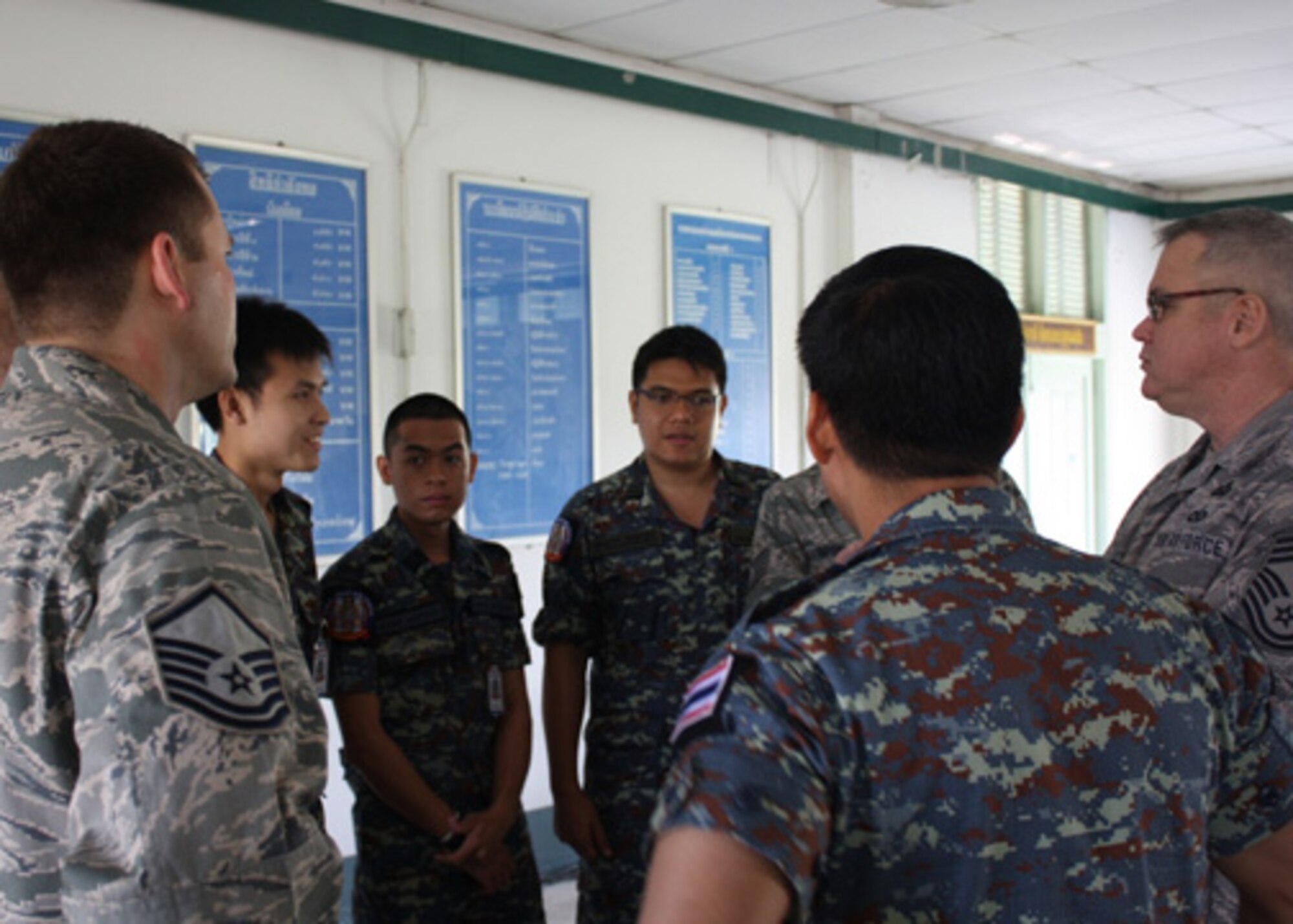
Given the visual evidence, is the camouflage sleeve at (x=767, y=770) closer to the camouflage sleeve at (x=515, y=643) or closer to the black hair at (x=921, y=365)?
the black hair at (x=921, y=365)

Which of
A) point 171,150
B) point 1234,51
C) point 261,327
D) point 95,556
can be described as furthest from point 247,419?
point 1234,51

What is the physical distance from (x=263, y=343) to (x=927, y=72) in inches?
134

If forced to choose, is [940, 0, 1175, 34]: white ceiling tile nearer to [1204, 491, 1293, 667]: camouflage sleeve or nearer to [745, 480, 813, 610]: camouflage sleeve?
[745, 480, 813, 610]: camouflage sleeve

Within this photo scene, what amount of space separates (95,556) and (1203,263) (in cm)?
177

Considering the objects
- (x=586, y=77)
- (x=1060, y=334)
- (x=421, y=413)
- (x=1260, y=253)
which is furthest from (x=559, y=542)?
(x=1060, y=334)

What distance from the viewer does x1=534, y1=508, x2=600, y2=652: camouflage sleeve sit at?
108 inches

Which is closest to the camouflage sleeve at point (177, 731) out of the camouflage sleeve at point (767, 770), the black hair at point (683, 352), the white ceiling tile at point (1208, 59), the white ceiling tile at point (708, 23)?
the camouflage sleeve at point (767, 770)

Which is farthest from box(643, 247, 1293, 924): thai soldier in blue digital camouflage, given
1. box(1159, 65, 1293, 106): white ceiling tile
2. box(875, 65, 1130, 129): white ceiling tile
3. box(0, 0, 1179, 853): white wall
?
box(1159, 65, 1293, 106): white ceiling tile

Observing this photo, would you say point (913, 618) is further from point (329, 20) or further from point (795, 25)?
point (795, 25)

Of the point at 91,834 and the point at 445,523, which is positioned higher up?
the point at 445,523

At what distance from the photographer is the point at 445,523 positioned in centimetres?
264

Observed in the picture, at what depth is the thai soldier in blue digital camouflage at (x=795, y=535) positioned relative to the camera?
264cm

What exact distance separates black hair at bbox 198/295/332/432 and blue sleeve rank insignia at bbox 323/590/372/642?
1.31 feet

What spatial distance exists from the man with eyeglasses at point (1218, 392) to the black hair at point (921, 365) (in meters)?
0.90
